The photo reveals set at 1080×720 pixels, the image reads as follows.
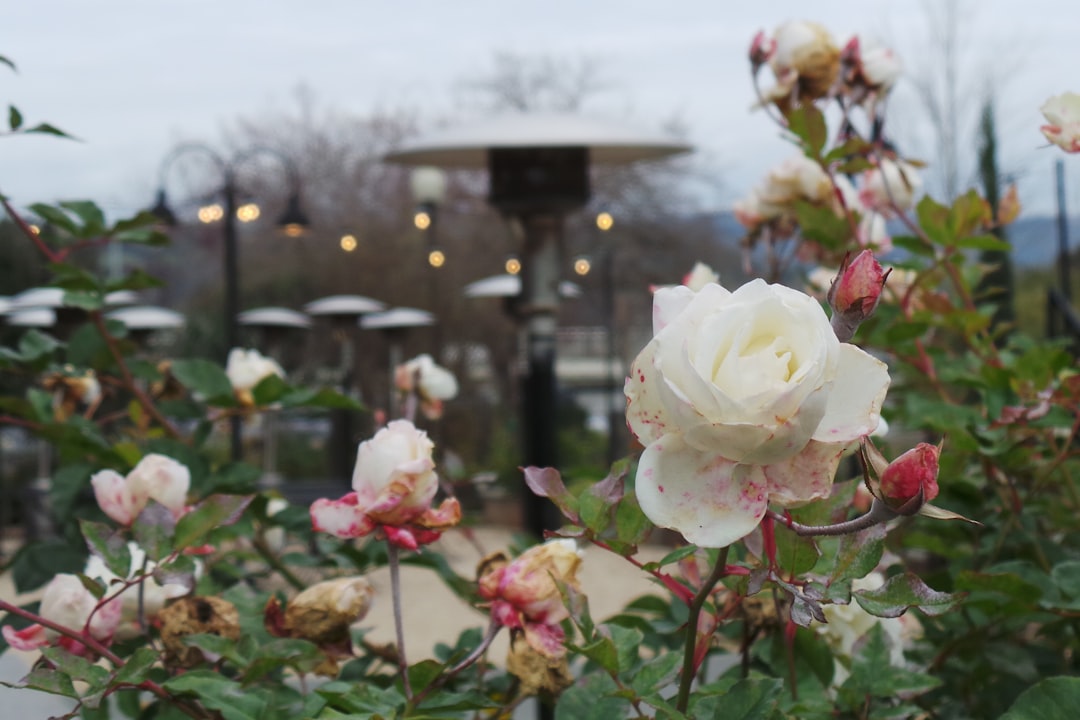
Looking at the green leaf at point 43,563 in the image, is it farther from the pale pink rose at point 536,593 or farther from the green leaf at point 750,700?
the green leaf at point 750,700

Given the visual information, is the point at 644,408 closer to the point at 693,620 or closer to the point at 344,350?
the point at 693,620

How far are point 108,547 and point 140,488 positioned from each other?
4.4 inches

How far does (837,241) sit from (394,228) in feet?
47.8

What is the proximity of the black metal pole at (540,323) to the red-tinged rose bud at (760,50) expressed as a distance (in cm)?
260

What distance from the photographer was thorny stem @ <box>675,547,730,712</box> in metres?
0.47

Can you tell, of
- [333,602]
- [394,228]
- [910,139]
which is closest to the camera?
[333,602]

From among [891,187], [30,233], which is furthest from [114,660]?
[891,187]

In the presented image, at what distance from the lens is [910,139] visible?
38.5 ft

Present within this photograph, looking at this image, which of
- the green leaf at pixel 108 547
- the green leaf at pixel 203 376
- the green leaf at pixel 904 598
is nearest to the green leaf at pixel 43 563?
the green leaf at pixel 203 376

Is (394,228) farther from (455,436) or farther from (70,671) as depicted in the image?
(70,671)

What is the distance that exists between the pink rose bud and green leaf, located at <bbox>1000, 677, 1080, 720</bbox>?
189 mm

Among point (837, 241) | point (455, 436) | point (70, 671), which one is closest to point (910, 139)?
point (455, 436)

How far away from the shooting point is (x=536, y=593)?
2.05 ft

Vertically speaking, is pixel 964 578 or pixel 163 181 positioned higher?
pixel 163 181
